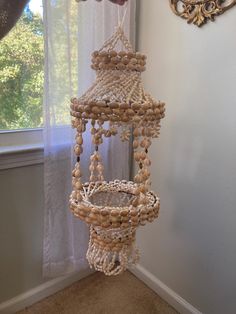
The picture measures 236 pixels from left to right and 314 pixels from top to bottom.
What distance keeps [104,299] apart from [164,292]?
1.08 ft

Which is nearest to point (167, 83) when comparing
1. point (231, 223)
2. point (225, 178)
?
point (225, 178)

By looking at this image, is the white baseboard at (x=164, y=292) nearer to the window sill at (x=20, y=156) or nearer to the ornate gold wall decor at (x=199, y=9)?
the window sill at (x=20, y=156)

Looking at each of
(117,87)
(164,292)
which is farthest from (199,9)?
(164,292)

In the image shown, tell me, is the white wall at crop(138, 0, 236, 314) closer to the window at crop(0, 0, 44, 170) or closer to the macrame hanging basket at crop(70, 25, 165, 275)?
the macrame hanging basket at crop(70, 25, 165, 275)

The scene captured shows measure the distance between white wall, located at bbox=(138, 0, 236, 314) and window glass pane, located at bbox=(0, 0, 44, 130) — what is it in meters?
0.52

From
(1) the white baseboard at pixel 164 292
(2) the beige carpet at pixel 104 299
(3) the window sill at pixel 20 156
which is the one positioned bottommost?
(2) the beige carpet at pixel 104 299

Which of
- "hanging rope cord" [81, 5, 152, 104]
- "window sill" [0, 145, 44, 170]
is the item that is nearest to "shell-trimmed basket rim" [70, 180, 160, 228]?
"hanging rope cord" [81, 5, 152, 104]

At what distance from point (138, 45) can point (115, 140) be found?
509 millimetres

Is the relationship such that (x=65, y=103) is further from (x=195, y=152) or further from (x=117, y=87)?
(x=195, y=152)

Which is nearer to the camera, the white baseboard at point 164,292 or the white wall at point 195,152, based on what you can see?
the white wall at point 195,152

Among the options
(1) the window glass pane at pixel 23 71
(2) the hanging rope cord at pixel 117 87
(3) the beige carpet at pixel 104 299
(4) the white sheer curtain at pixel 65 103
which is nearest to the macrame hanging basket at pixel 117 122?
(2) the hanging rope cord at pixel 117 87

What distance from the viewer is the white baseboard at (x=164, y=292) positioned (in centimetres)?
135

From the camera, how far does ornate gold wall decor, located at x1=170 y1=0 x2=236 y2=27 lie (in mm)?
1019

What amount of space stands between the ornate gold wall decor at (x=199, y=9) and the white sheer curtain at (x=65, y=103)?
248mm
